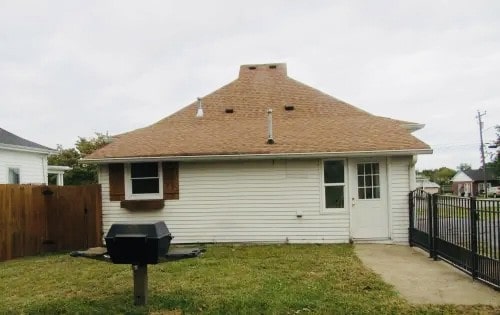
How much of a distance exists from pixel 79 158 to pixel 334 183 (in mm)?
Answer: 25673

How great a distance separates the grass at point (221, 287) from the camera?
593cm

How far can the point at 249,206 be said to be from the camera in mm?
12234

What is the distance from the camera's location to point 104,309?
19.7 ft

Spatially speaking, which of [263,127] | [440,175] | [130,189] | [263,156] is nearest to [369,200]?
[263,156]

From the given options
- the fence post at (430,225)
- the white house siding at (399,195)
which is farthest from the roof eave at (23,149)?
the fence post at (430,225)

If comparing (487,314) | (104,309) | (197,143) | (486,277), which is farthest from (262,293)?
(197,143)

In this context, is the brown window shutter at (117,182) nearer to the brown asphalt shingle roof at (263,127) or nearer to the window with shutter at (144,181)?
the window with shutter at (144,181)

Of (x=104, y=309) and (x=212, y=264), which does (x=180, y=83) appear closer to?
(x=212, y=264)

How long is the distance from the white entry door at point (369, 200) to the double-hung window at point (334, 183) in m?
0.23

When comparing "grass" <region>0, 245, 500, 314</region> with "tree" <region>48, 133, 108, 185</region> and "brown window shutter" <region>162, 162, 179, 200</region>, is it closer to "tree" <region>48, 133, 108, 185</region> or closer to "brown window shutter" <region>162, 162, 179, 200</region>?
"brown window shutter" <region>162, 162, 179, 200</region>

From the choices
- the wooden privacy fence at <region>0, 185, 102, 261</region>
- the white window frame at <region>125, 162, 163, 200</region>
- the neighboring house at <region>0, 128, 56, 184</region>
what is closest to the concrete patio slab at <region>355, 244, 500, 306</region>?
the white window frame at <region>125, 162, 163, 200</region>

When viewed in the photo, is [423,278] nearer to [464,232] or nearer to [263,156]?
[464,232]

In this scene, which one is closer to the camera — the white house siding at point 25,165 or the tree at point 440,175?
the white house siding at point 25,165

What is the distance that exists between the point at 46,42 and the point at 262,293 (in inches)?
484
